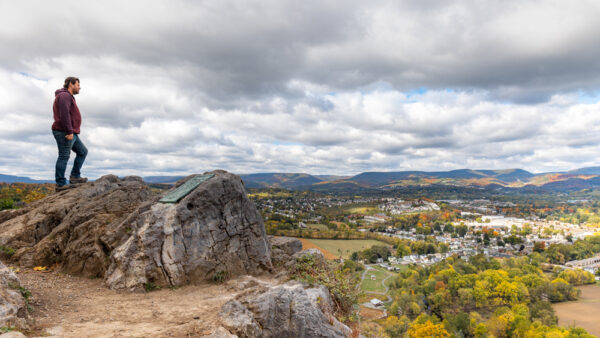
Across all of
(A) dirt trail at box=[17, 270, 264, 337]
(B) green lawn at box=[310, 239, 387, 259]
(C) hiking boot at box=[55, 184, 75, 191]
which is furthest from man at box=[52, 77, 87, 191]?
(B) green lawn at box=[310, 239, 387, 259]

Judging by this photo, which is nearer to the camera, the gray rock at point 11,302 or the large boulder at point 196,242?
the gray rock at point 11,302

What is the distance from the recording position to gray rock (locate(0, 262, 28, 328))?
484cm

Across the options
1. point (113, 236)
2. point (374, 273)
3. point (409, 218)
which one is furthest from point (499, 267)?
point (113, 236)

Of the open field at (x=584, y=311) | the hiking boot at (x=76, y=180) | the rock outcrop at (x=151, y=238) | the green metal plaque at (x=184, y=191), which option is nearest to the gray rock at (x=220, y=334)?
the rock outcrop at (x=151, y=238)

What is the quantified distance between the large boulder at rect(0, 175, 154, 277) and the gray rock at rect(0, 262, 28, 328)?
3.06 m

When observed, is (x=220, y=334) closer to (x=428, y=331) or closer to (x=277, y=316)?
(x=277, y=316)

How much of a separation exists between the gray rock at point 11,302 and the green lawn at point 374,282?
Answer: 6807cm

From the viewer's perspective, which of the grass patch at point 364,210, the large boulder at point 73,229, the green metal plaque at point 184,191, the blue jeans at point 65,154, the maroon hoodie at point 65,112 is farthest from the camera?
the grass patch at point 364,210

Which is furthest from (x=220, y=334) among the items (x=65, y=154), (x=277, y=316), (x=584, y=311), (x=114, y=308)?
(x=584, y=311)

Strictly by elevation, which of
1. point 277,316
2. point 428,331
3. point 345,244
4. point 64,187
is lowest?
point 428,331

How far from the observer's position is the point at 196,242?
9.30 m

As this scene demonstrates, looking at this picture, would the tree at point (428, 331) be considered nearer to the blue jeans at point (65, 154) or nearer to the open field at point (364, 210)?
the blue jeans at point (65, 154)

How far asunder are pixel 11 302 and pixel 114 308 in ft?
6.73

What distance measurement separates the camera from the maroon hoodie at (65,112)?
11.5 meters
